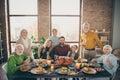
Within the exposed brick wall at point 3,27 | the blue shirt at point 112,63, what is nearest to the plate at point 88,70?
the blue shirt at point 112,63

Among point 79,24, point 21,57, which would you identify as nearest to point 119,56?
point 79,24

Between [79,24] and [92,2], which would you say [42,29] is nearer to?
[79,24]

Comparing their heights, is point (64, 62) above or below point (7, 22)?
below

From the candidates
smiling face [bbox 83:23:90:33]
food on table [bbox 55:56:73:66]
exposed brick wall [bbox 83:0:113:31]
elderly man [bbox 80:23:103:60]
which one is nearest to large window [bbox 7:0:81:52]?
exposed brick wall [bbox 83:0:113:31]

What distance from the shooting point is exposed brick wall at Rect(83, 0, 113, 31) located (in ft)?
24.1

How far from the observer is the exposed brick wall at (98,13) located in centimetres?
736

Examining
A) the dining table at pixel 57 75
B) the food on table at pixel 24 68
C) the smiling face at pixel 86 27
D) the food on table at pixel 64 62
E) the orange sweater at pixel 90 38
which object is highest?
the smiling face at pixel 86 27

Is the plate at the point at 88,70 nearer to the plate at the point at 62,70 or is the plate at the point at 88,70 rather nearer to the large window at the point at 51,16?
the plate at the point at 62,70

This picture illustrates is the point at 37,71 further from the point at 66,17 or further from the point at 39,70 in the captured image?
the point at 66,17

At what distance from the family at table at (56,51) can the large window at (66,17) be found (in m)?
2.02

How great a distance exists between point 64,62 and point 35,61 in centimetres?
74

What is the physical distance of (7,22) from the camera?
7.59 metres

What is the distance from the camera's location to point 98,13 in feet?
24.3

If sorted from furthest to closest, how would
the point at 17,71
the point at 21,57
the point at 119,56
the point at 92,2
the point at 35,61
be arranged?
1. the point at 92,2
2. the point at 119,56
3. the point at 35,61
4. the point at 21,57
5. the point at 17,71
